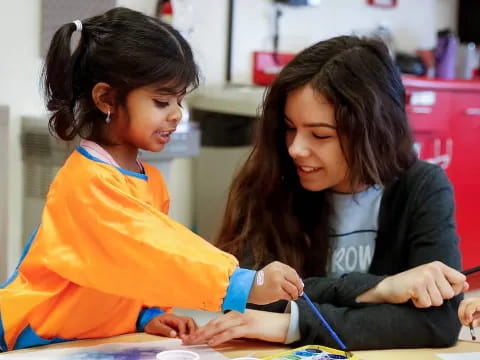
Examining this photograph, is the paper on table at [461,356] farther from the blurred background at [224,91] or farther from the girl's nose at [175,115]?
the blurred background at [224,91]

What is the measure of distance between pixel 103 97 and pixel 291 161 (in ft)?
1.56

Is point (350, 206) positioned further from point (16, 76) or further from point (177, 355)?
point (16, 76)

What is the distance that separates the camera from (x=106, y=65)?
4.33 ft

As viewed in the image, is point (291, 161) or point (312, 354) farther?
point (291, 161)

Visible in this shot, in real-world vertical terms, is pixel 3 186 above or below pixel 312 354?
below

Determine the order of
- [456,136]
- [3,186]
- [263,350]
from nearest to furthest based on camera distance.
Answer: [263,350], [3,186], [456,136]

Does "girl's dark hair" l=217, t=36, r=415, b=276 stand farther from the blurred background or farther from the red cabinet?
the red cabinet

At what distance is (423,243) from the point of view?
1.54m

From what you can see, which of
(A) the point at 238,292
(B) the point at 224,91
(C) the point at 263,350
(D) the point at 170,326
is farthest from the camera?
(B) the point at 224,91

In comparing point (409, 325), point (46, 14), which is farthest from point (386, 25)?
point (409, 325)

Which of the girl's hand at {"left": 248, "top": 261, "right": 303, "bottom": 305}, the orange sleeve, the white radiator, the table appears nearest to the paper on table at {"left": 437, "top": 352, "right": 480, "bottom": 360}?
the table

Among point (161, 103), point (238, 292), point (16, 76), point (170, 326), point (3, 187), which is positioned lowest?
point (3, 187)

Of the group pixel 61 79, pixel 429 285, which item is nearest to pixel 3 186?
pixel 61 79

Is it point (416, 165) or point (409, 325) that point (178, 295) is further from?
point (416, 165)
